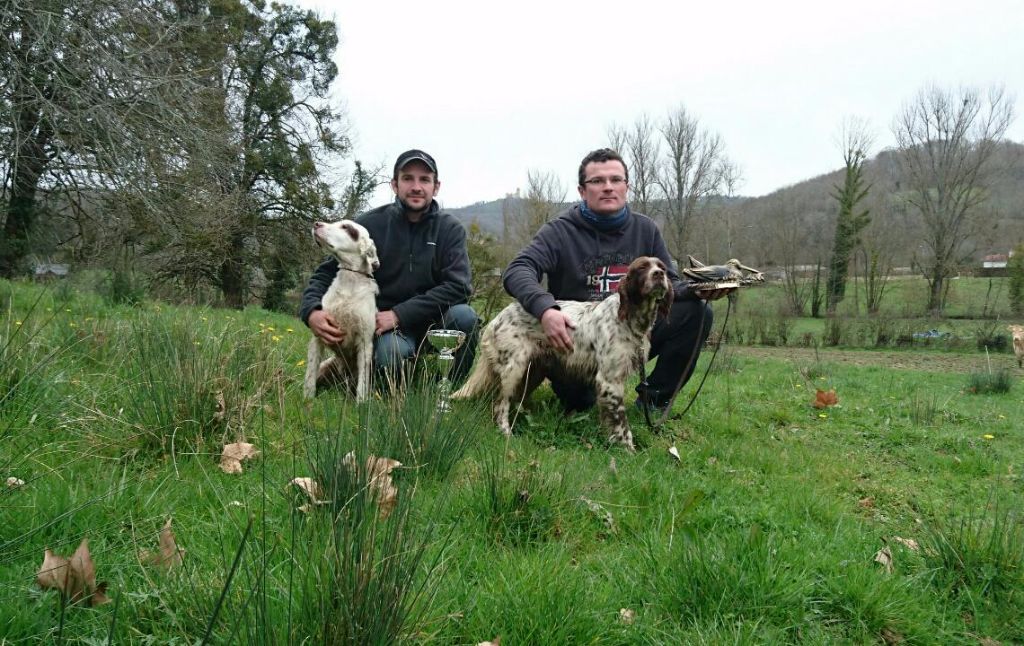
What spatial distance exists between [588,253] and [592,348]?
2.59 ft

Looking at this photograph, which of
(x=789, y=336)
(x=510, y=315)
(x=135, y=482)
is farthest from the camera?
(x=789, y=336)

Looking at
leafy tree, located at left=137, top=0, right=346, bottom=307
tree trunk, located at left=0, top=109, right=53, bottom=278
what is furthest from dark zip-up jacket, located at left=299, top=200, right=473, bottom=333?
leafy tree, located at left=137, top=0, right=346, bottom=307

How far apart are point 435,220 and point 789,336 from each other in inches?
825

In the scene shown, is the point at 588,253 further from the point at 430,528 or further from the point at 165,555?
Answer: the point at 165,555

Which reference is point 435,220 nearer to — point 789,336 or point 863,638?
point 863,638

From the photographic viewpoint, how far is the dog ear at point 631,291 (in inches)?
137

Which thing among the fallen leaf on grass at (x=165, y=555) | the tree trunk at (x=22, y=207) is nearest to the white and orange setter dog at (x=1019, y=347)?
the fallen leaf on grass at (x=165, y=555)

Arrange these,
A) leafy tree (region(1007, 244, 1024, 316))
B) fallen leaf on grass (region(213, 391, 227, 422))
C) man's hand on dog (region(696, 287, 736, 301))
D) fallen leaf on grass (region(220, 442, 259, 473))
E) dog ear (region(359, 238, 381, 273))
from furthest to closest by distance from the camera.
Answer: leafy tree (region(1007, 244, 1024, 316))
dog ear (region(359, 238, 381, 273))
man's hand on dog (region(696, 287, 736, 301))
fallen leaf on grass (region(213, 391, 227, 422))
fallen leaf on grass (region(220, 442, 259, 473))

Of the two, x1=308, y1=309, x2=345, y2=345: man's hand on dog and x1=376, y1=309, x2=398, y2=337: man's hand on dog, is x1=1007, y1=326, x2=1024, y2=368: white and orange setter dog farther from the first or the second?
x1=308, y1=309, x2=345, y2=345: man's hand on dog

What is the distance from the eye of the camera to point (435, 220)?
436cm

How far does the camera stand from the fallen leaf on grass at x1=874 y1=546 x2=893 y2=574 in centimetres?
204

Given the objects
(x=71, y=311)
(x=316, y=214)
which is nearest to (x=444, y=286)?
(x=71, y=311)

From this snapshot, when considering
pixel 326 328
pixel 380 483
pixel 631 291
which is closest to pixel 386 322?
pixel 326 328

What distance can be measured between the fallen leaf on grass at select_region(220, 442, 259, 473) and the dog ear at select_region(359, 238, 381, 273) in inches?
68.6
